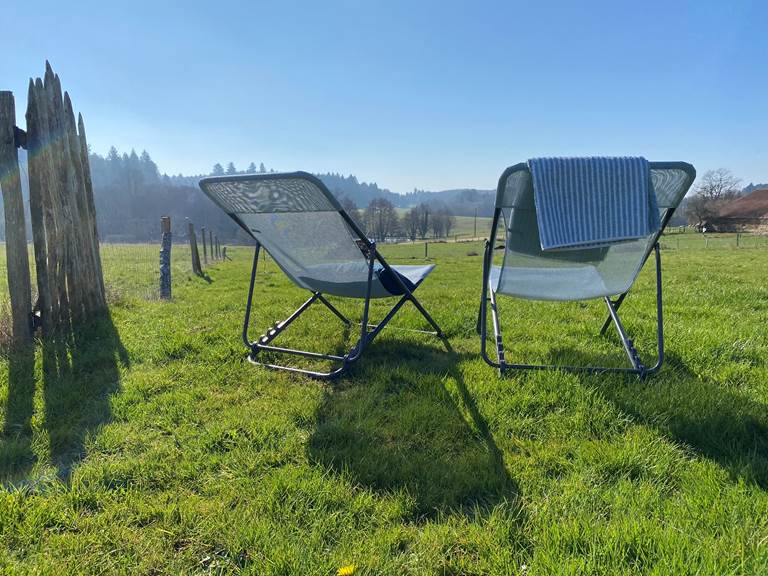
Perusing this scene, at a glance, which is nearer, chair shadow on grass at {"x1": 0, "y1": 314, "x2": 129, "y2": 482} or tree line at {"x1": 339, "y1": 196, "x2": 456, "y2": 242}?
chair shadow on grass at {"x1": 0, "y1": 314, "x2": 129, "y2": 482}

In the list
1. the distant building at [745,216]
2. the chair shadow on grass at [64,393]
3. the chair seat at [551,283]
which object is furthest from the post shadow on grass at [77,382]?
the distant building at [745,216]

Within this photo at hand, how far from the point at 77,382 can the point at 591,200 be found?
3359 millimetres

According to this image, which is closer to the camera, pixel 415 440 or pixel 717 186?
pixel 415 440

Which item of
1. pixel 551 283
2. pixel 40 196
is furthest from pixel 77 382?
pixel 551 283

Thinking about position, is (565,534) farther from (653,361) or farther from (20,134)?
(20,134)

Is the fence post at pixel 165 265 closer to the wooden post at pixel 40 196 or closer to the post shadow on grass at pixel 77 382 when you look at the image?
the post shadow on grass at pixel 77 382

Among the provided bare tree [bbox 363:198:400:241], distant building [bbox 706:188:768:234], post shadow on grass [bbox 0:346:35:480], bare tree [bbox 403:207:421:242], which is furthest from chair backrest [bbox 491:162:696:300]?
bare tree [bbox 403:207:421:242]

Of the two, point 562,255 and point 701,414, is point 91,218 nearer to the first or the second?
point 562,255

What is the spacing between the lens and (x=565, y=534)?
4.51 ft

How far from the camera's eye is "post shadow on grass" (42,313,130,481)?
200cm

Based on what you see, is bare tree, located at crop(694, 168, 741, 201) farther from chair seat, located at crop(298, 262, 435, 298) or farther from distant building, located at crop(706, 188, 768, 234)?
chair seat, located at crop(298, 262, 435, 298)

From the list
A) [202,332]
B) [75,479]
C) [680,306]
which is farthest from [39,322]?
[680,306]

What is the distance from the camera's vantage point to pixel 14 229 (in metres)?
3.20

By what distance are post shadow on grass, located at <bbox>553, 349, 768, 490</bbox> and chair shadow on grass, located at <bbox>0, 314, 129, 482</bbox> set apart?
2.72m
